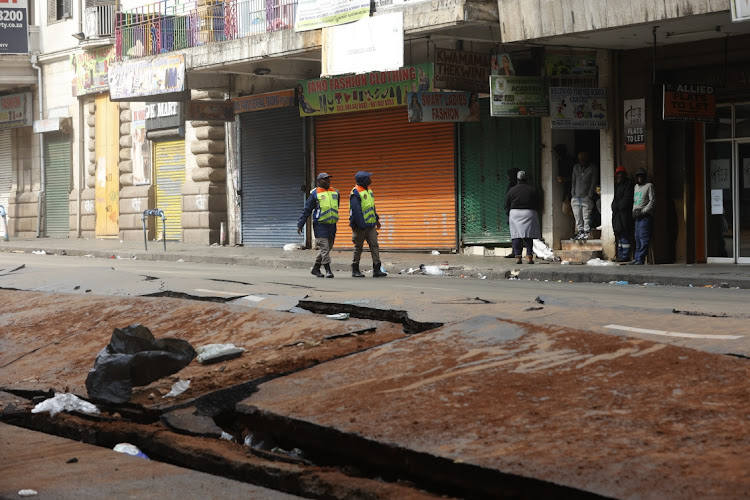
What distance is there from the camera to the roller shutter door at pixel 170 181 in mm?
28891

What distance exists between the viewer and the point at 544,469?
411 cm

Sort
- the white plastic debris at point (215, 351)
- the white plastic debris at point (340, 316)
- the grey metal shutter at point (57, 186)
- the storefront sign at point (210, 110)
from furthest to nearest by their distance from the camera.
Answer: the grey metal shutter at point (57, 186) < the storefront sign at point (210, 110) < the white plastic debris at point (340, 316) < the white plastic debris at point (215, 351)

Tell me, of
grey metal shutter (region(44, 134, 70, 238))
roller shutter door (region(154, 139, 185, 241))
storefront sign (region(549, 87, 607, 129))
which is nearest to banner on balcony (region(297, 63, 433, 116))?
storefront sign (region(549, 87, 607, 129))

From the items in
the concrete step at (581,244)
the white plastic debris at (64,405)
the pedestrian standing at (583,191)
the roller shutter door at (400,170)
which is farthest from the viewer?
the roller shutter door at (400,170)

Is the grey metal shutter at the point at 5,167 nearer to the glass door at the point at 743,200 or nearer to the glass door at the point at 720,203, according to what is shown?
the glass door at the point at 720,203

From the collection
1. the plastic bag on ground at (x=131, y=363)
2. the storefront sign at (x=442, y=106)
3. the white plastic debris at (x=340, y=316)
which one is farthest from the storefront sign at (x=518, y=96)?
the plastic bag on ground at (x=131, y=363)

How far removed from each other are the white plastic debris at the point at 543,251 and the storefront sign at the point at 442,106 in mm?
2759

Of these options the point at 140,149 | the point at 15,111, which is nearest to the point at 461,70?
the point at 140,149

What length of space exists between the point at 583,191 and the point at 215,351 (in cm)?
1322

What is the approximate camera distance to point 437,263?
64.1 ft

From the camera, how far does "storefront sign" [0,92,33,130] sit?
115 feet

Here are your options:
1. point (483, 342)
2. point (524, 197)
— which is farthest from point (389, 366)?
point (524, 197)

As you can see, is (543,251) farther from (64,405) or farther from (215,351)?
(64,405)

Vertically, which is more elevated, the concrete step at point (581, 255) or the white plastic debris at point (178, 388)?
the concrete step at point (581, 255)
